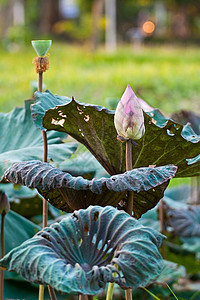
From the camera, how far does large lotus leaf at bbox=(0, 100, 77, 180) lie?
113cm

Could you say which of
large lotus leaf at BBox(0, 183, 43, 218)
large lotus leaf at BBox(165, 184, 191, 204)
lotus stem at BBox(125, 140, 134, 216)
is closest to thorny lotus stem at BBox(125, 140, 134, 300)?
lotus stem at BBox(125, 140, 134, 216)

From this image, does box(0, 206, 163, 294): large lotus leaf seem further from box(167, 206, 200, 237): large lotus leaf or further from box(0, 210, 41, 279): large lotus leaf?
box(167, 206, 200, 237): large lotus leaf

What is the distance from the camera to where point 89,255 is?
2.49 ft

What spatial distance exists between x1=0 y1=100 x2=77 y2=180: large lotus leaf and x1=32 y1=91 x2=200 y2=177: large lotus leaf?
156 millimetres

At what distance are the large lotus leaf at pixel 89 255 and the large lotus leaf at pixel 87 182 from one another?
0.04 m

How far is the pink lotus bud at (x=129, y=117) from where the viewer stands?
2.61ft

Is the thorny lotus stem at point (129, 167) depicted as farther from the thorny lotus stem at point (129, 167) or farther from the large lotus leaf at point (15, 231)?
the large lotus leaf at point (15, 231)

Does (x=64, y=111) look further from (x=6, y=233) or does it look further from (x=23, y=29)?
(x=23, y=29)

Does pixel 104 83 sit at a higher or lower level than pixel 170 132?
lower

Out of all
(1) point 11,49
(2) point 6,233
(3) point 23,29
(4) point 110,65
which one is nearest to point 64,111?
(2) point 6,233

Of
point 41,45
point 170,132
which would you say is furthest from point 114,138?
point 41,45

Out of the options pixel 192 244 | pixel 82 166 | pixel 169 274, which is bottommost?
pixel 192 244

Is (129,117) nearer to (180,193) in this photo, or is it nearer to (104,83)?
(180,193)

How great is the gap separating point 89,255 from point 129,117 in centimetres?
21
